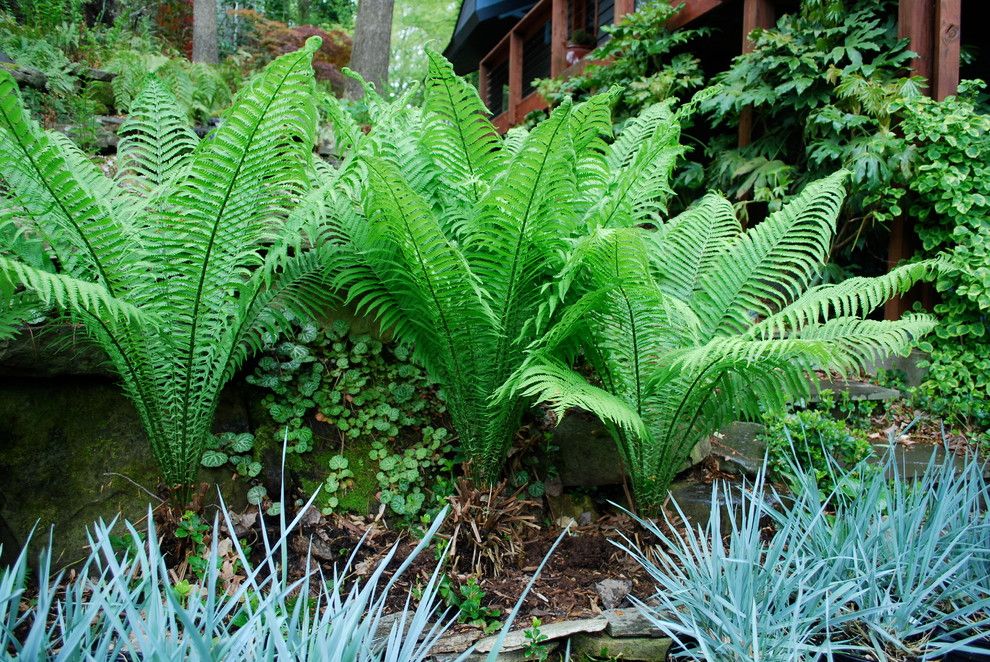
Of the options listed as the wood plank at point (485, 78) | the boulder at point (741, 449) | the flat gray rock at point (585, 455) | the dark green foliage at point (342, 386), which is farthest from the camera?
the wood plank at point (485, 78)

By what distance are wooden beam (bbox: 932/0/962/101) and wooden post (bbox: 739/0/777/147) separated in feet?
3.30

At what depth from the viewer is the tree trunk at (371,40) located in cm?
708

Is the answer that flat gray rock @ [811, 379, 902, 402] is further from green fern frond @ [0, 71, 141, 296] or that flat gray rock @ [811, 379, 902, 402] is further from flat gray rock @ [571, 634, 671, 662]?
green fern frond @ [0, 71, 141, 296]

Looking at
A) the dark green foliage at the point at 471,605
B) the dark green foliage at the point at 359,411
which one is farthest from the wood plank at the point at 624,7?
the dark green foliage at the point at 471,605

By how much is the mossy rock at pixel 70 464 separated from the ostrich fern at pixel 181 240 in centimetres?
23

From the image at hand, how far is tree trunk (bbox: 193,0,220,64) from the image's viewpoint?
25.6 ft

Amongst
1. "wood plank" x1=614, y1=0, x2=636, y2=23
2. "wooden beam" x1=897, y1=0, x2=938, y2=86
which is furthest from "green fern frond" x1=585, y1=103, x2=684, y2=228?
"wood plank" x1=614, y1=0, x2=636, y2=23

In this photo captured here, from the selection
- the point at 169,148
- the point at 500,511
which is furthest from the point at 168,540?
the point at 169,148

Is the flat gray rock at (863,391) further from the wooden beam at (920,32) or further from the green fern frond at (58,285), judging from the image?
the green fern frond at (58,285)

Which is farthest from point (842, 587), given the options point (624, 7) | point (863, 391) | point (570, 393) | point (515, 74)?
point (515, 74)

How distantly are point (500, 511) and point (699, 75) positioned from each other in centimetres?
368

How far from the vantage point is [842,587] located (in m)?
1.50

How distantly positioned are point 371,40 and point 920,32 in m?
5.45

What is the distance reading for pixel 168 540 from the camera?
72.3 inches
